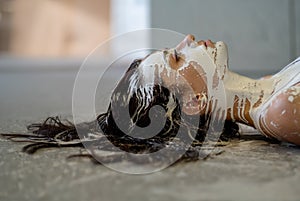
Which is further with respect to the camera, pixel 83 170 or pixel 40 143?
pixel 40 143

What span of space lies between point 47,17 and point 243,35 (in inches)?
112

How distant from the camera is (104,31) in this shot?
4.68 m

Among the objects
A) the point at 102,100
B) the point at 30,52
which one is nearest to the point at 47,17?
the point at 30,52

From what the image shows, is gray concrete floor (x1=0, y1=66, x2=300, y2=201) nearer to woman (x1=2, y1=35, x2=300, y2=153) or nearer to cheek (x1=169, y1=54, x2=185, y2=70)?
woman (x1=2, y1=35, x2=300, y2=153)

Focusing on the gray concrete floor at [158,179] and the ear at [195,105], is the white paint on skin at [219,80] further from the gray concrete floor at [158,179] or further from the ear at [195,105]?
the gray concrete floor at [158,179]

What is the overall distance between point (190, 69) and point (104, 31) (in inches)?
159

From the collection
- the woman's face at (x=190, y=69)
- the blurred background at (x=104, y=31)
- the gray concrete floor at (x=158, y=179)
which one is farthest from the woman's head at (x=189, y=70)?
the blurred background at (x=104, y=31)

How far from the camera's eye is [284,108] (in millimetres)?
660

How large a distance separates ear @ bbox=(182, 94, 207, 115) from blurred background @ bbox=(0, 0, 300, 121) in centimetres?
77

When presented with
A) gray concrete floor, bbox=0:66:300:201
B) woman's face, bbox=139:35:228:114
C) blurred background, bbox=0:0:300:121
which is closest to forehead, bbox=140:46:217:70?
woman's face, bbox=139:35:228:114

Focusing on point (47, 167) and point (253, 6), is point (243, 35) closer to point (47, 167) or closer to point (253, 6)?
point (253, 6)

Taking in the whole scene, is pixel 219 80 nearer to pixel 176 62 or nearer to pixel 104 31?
pixel 176 62

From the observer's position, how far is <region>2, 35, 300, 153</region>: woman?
28.6 inches

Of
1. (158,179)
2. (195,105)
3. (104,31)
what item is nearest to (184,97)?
(195,105)
